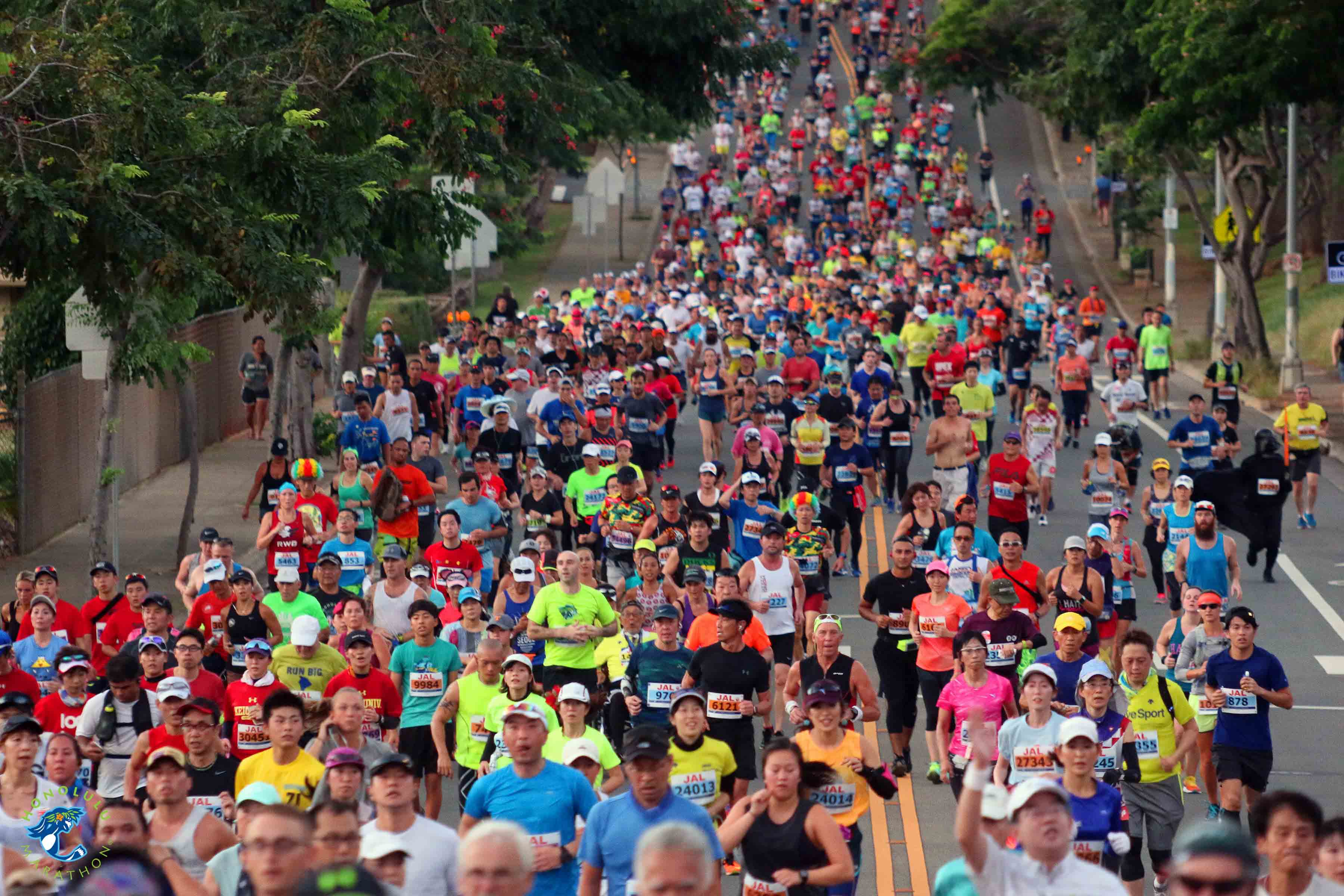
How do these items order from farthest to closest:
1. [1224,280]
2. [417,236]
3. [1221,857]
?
1. [1224,280]
2. [417,236]
3. [1221,857]

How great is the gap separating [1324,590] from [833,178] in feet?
136

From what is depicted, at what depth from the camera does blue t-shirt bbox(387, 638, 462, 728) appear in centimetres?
1269

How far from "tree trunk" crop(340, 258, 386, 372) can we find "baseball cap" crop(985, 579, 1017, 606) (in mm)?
17477

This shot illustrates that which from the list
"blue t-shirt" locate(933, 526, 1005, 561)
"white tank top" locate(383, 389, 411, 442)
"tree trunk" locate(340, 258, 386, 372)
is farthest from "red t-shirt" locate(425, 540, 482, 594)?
"tree trunk" locate(340, 258, 386, 372)

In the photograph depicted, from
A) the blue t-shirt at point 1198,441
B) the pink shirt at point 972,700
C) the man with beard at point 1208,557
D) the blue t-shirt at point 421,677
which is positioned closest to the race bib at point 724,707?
the pink shirt at point 972,700

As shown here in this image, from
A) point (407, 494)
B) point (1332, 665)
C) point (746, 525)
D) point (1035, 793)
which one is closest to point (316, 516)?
point (407, 494)

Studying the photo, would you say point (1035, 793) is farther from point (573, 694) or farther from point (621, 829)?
point (573, 694)

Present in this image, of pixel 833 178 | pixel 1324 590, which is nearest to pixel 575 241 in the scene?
pixel 833 178

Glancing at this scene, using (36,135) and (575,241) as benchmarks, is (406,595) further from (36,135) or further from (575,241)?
(575,241)

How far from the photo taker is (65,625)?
45.2 feet

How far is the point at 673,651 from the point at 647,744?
4.33 meters

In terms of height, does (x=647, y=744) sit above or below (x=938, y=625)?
above

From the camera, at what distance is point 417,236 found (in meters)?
22.5

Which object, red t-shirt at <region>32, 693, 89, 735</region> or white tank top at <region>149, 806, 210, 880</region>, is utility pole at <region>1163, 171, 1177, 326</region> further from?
white tank top at <region>149, 806, 210, 880</region>
